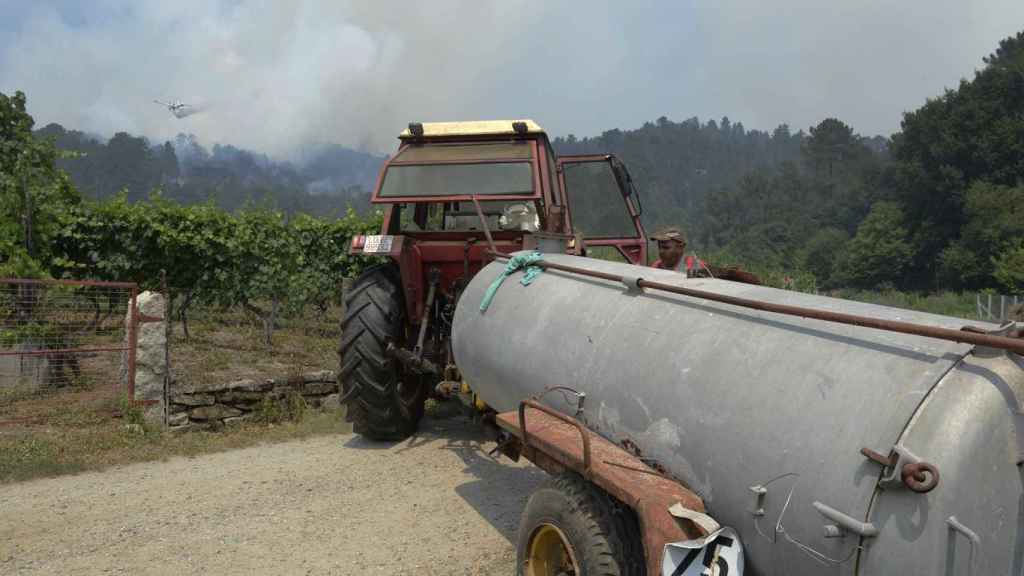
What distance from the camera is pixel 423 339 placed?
203 inches

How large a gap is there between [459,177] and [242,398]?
2966mm

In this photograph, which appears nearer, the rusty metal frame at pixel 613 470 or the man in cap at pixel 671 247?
the rusty metal frame at pixel 613 470

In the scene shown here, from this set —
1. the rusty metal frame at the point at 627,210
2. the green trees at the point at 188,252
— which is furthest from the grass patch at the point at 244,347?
the rusty metal frame at the point at 627,210

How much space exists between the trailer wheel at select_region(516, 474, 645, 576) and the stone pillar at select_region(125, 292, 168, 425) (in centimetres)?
445

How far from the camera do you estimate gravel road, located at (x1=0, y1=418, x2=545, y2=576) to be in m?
3.78

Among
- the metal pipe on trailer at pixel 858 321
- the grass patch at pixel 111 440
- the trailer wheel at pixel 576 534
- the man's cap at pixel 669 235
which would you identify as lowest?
the grass patch at pixel 111 440

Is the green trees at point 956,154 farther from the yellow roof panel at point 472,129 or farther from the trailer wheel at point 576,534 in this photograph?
the trailer wheel at point 576,534

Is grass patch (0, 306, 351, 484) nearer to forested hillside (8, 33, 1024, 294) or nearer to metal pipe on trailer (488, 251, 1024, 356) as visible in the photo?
forested hillside (8, 33, 1024, 294)

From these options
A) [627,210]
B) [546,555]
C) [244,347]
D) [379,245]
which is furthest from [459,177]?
[244,347]

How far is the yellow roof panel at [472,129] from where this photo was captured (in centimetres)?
604

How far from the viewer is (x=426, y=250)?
5484 millimetres

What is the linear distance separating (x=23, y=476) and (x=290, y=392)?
2.25m

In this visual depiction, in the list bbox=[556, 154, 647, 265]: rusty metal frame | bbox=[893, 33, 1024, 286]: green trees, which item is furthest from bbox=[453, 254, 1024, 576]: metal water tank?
bbox=[893, 33, 1024, 286]: green trees

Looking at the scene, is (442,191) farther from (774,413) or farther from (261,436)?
(774,413)
